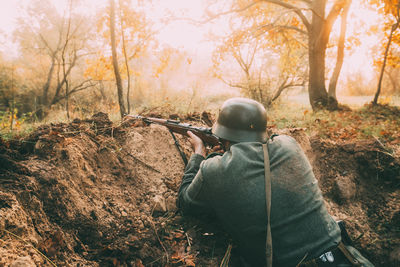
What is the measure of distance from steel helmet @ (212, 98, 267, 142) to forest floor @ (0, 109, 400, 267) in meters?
1.04

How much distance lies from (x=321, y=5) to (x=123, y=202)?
8871mm

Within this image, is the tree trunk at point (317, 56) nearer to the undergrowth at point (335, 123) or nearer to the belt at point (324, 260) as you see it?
the undergrowth at point (335, 123)

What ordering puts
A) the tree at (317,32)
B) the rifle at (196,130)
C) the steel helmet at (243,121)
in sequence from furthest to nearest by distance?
the tree at (317,32) → the rifle at (196,130) → the steel helmet at (243,121)

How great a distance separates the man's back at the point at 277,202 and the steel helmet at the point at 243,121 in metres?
0.34

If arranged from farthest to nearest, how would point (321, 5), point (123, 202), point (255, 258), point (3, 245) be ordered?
1. point (321, 5)
2. point (123, 202)
3. point (255, 258)
4. point (3, 245)

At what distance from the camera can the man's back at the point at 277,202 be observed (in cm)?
163

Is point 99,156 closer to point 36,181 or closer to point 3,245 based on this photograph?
point 36,181

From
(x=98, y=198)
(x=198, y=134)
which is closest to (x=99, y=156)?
Result: (x=98, y=198)

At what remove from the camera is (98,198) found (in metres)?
2.24

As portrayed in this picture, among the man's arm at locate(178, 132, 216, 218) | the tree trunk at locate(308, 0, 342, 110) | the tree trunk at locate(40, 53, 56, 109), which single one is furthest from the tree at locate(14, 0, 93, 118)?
the man's arm at locate(178, 132, 216, 218)

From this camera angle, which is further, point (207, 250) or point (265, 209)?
point (207, 250)

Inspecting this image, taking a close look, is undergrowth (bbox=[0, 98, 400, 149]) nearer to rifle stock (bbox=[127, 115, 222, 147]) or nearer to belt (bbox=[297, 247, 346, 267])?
rifle stock (bbox=[127, 115, 222, 147])

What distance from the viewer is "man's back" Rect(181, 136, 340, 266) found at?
1.63 m

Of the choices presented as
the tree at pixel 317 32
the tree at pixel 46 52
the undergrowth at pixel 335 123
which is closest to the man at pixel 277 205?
the undergrowth at pixel 335 123
